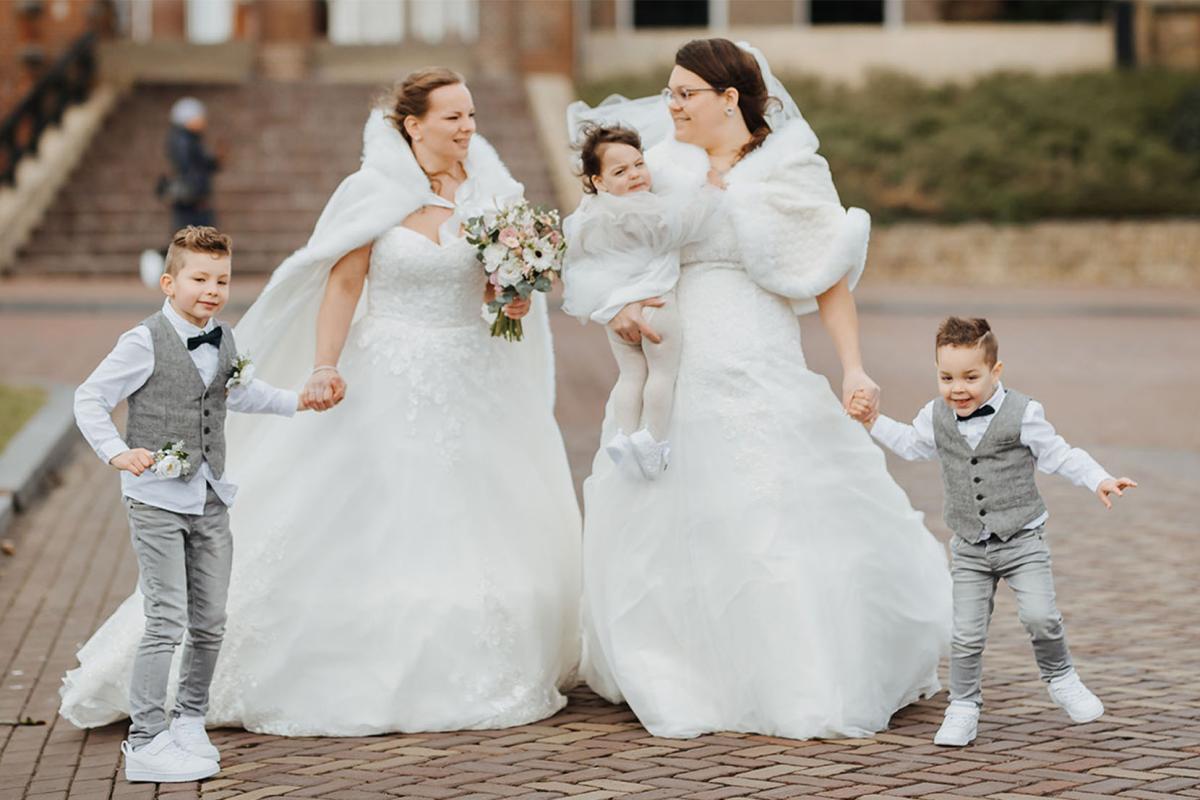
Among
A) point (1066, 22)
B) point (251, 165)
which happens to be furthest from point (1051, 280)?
point (251, 165)

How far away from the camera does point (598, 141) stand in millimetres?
5652

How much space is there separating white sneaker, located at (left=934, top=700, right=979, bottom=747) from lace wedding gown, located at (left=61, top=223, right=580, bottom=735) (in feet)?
3.99

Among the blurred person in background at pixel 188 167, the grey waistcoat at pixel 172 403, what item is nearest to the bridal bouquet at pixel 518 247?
the grey waistcoat at pixel 172 403

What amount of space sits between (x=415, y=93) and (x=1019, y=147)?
2251 cm

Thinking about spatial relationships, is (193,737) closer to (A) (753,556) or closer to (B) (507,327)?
(B) (507,327)

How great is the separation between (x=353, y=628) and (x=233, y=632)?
1.21 feet

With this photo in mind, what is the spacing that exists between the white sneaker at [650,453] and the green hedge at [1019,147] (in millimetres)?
20465

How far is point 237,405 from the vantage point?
17.5ft

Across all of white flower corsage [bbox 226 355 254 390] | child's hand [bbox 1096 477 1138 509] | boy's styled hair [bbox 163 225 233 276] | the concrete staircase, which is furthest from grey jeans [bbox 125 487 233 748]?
the concrete staircase

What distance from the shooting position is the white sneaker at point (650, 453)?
5613 mm

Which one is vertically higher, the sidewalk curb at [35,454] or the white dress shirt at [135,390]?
the white dress shirt at [135,390]

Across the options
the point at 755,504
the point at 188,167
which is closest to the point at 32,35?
the point at 188,167

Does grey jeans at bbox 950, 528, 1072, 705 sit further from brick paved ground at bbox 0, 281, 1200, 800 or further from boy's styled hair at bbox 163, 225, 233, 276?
boy's styled hair at bbox 163, 225, 233, 276

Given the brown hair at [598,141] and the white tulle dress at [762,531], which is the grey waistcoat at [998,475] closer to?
the white tulle dress at [762,531]
